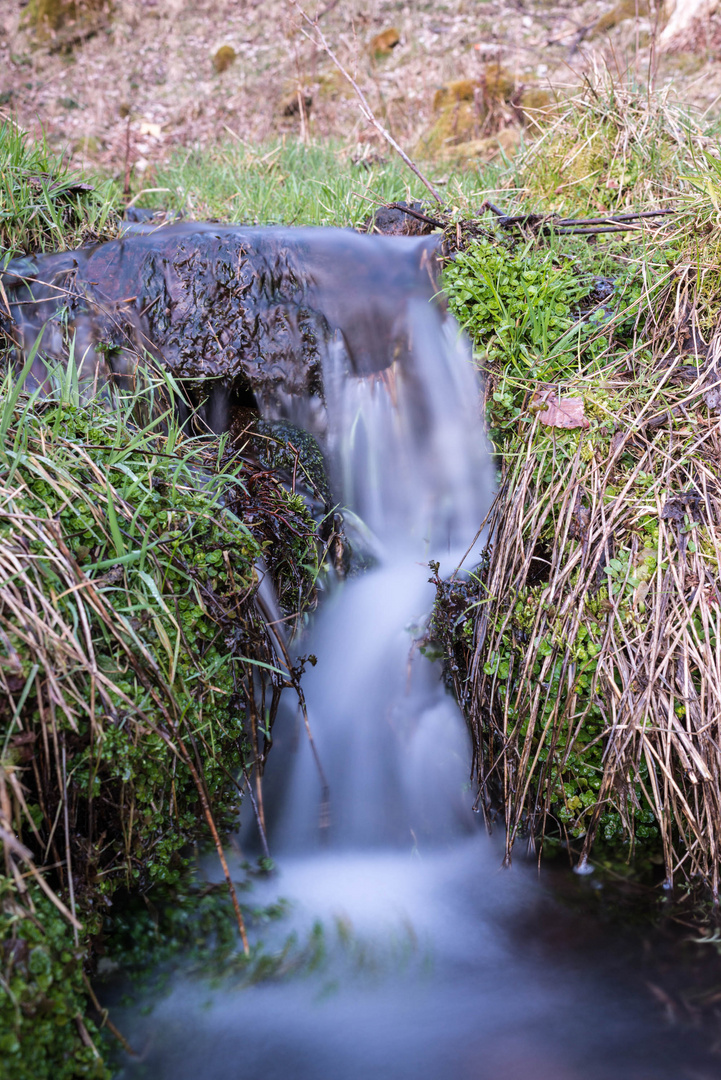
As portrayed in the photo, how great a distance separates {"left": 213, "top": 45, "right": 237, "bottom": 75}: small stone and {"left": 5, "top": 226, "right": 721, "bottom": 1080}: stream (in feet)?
28.9

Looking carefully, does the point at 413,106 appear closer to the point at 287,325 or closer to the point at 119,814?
the point at 287,325

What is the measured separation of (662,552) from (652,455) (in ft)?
1.14

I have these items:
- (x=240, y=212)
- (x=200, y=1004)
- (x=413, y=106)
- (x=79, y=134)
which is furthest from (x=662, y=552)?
(x=79, y=134)

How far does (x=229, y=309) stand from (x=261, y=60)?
9.05 m

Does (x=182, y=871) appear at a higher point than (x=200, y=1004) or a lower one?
higher

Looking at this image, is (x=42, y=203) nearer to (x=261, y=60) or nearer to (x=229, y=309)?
(x=229, y=309)

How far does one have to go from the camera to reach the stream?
159cm

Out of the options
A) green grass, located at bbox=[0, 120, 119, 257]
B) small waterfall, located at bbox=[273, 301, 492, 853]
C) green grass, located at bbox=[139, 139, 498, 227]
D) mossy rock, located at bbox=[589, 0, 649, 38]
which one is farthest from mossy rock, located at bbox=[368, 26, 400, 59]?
small waterfall, located at bbox=[273, 301, 492, 853]

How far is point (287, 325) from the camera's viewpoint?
2.92 meters

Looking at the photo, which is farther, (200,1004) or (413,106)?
(413,106)

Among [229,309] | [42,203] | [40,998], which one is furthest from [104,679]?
[42,203]

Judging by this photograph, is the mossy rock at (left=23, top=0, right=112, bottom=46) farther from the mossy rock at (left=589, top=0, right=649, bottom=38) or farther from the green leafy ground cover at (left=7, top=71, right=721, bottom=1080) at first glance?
the green leafy ground cover at (left=7, top=71, right=721, bottom=1080)

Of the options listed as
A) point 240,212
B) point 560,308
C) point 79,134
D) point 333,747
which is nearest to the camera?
point 333,747

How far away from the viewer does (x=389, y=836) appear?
7.21 feet
